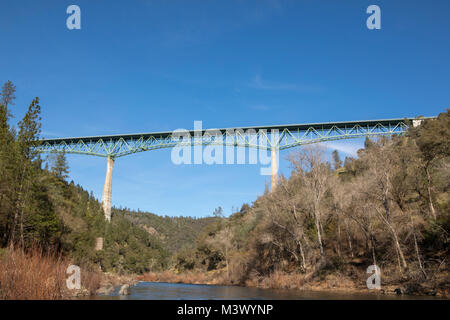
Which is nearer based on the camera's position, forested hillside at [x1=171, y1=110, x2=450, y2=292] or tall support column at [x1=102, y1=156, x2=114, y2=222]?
forested hillside at [x1=171, y1=110, x2=450, y2=292]

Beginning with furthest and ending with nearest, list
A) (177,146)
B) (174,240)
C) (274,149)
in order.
Result: (174,240) < (177,146) < (274,149)

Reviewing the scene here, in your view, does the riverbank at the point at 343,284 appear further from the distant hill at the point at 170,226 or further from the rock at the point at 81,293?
the distant hill at the point at 170,226

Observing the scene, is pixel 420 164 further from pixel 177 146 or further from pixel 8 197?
pixel 177 146

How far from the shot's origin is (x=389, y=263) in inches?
963

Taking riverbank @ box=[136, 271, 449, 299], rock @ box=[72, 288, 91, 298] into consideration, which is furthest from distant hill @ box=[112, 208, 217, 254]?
rock @ box=[72, 288, 91, 298]

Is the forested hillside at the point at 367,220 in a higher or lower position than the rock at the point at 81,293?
higher

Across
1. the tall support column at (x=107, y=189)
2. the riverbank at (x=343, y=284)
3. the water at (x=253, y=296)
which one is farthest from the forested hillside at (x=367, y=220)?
the tall support column at (x=107, y=189)

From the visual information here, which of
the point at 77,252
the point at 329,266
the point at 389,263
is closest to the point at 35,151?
the point at 77,252

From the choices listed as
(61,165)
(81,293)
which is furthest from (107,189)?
(81,293)

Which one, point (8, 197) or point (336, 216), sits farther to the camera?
point (336, 216)

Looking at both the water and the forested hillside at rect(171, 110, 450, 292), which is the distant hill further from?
the water

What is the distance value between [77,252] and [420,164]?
126ft

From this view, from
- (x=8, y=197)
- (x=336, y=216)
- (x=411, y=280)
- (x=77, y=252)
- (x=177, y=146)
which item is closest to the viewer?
(x=411, y=280)

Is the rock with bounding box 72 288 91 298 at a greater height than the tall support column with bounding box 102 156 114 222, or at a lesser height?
lesser
